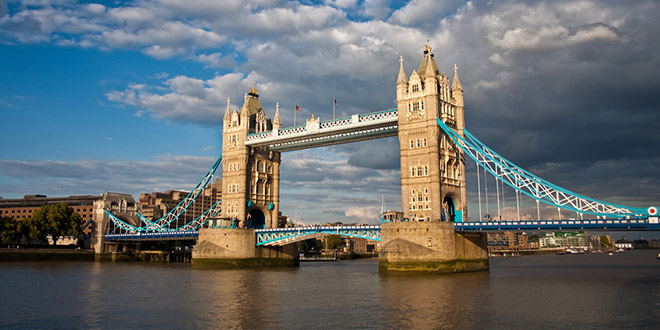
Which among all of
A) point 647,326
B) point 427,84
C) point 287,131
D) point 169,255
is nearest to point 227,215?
point 287,131

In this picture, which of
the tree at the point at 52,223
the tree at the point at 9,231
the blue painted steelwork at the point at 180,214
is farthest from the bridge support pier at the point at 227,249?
the tree at the point at 9,231

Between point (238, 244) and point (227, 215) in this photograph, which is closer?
point (238, 244)

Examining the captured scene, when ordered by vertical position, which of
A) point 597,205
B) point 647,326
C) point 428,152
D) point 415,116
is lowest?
point 647,326

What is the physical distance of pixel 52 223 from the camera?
100688mm

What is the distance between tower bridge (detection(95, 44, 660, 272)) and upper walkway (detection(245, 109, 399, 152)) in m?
0.15

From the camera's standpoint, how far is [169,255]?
10831 centimetres

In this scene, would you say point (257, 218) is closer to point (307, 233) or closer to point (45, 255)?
point (307, 233)

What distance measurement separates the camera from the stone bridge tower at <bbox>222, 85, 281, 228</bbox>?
83.1m

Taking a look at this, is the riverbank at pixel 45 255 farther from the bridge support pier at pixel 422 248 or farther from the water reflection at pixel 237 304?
the bridge support pier at pixel 422 248

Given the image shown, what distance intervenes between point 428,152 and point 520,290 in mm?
23528

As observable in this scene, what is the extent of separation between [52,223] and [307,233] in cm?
5732

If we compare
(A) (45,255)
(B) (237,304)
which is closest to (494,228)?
(B) (237,304)

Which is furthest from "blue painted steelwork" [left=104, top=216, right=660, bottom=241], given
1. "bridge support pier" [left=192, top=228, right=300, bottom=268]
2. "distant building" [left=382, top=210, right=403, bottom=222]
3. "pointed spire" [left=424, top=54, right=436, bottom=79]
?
"pointed spire" [left=424, top=54, right=436, bottom=79]

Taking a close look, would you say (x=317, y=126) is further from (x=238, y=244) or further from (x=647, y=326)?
(x=647, y=326)
